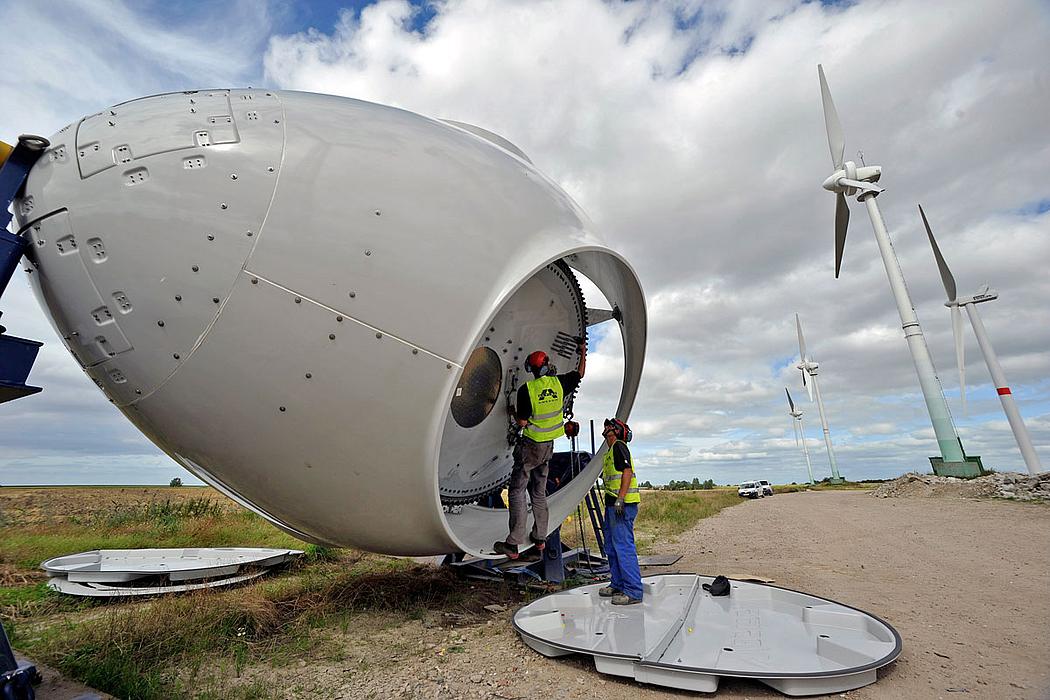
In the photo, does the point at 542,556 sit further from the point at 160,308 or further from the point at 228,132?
the point at 228,132

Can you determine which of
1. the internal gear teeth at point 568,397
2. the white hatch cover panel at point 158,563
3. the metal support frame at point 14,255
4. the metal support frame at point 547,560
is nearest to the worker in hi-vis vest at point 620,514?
the metal support frame at point 547,560

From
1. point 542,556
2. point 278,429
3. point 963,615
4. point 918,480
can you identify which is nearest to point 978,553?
point 963,615

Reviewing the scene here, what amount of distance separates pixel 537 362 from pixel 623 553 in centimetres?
213

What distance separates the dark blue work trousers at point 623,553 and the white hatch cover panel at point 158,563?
543 centimetres

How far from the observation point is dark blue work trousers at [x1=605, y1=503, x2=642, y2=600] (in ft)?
19.0

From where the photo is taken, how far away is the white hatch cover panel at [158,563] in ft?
24.6

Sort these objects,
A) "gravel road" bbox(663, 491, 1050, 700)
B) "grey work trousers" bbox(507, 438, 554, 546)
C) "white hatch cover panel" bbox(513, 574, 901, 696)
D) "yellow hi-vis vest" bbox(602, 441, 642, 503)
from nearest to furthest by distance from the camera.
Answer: "white hatch cover panel" bbox(513, 574, 901, 696) → "gravel road" bbox(663, 491, 1050, 700) → "grey work trousers" bbox(507, 438, 554, 546) → "yellow hi-vis vest" bbox(602, 441, 642, 503)

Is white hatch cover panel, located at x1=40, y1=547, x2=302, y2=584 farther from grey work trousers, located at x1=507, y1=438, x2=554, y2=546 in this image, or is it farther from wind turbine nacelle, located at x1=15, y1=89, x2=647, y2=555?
grey work trousers, located at x1=507, y1=438, x2=554, y2=546

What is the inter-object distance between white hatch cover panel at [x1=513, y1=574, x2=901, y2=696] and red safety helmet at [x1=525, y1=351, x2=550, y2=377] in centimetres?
225

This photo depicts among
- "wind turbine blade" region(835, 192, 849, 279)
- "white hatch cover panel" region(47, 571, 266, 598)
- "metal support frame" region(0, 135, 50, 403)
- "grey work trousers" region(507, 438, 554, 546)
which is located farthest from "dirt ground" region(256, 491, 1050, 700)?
"wind turbine blade" region(835, 192, 849, 279)

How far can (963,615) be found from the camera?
5.76 meters

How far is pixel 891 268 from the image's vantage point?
79.4 ft

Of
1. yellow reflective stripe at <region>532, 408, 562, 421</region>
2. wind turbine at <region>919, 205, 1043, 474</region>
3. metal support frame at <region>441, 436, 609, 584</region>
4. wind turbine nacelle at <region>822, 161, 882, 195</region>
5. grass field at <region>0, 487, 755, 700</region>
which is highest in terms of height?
wind turbine nacelle at <region>822, 161, 882, 195</region>

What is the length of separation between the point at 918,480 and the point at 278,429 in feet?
84.9
